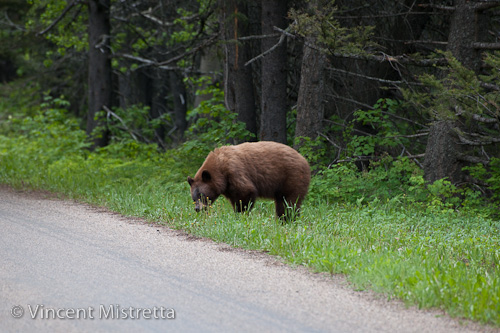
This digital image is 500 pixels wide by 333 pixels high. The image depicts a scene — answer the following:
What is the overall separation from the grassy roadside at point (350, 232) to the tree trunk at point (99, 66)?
4.26m

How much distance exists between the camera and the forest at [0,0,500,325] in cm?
656

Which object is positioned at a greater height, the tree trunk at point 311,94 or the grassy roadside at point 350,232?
the tree trunk at point 311,94

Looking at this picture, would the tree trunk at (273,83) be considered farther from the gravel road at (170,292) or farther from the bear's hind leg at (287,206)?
the gravel road at (170,292)

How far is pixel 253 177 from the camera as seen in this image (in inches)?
345

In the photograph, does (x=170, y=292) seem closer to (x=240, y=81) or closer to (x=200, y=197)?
(x=200, y=197)

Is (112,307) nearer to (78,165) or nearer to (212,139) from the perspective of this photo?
(212,139)

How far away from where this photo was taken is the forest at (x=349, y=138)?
21.5ft

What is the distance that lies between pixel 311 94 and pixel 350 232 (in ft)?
16.0

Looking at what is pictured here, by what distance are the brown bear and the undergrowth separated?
348 mm

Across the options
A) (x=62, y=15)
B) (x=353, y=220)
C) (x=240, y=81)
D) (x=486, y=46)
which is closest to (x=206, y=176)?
(x=353, y=220)

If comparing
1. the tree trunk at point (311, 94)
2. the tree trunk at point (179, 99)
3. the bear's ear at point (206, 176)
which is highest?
the tree trunk at point (311, 94)

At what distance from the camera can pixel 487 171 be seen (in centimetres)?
1066

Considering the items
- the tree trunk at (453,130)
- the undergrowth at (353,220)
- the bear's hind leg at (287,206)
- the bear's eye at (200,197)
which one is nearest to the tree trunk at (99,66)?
the undergrowth at (353,220)

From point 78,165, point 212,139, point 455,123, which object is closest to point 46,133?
point 78,165
